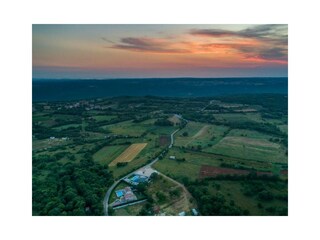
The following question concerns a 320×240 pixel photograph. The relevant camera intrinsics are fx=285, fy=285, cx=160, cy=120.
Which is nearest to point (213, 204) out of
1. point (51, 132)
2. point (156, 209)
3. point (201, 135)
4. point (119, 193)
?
point (156, 209)

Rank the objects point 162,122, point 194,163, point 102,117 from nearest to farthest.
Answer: point 194,163 → point 162,122 → point 102,117

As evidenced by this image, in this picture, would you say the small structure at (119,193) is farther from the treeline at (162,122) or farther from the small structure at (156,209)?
the treeline at (162,122)

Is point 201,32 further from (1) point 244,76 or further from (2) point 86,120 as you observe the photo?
(2) point 86,120

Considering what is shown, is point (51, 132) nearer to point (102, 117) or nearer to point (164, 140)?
point (102, 117)

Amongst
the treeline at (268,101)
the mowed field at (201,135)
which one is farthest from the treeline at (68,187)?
the treeline at (268,101)

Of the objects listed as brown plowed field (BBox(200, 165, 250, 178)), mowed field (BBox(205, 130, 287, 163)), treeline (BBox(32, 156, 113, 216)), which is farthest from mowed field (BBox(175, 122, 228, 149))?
treeline (BBox(32, 156, 113, 216))
